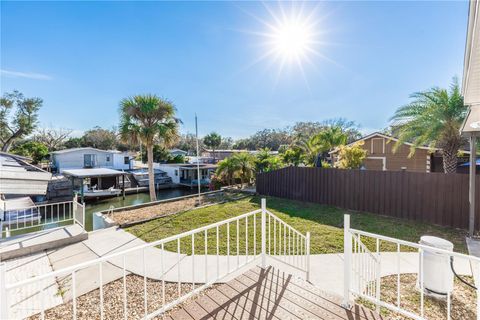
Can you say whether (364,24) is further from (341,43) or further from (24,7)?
(24,7)

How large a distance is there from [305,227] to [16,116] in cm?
3127

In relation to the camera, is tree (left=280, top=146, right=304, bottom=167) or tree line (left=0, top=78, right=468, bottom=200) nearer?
tree line (left=0, top=78, right=468, bottom=200)

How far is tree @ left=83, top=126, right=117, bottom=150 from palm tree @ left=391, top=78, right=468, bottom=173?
3791cm

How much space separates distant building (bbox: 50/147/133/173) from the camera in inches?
881

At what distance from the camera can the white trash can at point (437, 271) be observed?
2.69 m

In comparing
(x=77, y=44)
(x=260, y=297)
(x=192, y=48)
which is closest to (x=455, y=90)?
(x=260, y=297)

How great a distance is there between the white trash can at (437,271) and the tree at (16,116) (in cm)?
3179

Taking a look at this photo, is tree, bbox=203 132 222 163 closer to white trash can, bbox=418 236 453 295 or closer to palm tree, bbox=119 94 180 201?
palm tree, bbox=119 94 180 201

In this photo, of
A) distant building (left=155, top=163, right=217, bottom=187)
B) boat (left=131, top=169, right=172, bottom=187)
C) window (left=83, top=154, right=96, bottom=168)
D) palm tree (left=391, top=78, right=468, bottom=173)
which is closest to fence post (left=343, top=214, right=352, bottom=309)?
palm tree (left=391, top=78, right=468, bottom=173)

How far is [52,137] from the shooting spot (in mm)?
31344

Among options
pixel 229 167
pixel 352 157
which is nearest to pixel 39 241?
pixel 229 167

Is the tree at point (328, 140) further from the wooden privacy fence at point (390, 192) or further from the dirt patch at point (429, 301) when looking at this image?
the dirt patch at point (429, 301)

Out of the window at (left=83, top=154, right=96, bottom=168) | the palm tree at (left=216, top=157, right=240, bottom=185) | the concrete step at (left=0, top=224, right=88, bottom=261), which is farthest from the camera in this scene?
the window at (left=83, top=154, right=96, bottom=168)

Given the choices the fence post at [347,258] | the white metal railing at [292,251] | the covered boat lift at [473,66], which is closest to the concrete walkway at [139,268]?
the white metal railing at [292,251]
